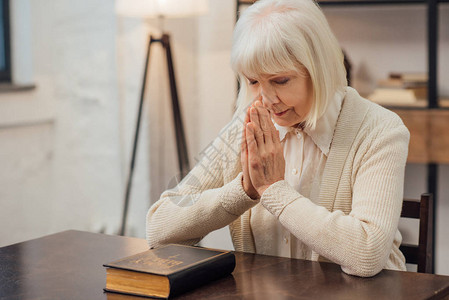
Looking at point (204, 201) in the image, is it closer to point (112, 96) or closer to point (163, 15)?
point (163, 15)

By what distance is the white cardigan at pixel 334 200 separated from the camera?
1513mm

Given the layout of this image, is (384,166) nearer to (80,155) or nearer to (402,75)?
(402,75)

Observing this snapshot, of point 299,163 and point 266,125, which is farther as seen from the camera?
point 299,163

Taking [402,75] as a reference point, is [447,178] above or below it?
below

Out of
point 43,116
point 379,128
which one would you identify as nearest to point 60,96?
point 43,116

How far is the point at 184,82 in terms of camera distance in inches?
150

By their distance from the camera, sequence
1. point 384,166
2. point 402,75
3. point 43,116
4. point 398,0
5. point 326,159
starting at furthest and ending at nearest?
point 43,116 < point 402,75 < point 398,0 < point 326,159 < point 384,166

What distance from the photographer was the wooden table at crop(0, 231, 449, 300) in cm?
132

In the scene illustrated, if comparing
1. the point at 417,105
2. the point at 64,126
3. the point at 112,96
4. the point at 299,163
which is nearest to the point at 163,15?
the point at 112,96

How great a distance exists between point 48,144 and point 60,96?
0.89 feet

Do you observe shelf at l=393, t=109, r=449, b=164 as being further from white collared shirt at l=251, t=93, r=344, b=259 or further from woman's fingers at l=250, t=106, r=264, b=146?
woman's fingers at l=250, t=106, r=264, b=146

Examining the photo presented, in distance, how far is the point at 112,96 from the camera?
3725 millimetres

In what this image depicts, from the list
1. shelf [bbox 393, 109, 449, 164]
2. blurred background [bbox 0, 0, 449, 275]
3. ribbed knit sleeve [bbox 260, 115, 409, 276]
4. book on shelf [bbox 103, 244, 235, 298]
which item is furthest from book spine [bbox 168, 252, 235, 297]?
blurred background [bbox 0, 0, 449, 275]

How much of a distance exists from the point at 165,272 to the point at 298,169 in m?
0.62
